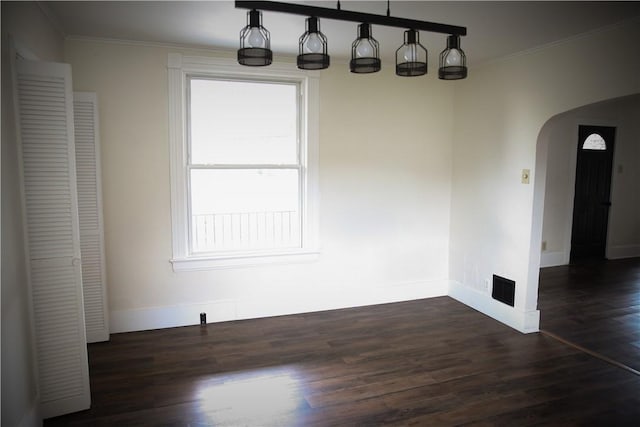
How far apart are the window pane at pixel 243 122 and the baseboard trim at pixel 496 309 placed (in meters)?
2.28

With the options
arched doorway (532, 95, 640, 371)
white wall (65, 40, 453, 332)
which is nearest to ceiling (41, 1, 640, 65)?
white wall (65, 40, 453, 332)

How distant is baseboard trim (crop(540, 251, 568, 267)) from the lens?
20.2ft

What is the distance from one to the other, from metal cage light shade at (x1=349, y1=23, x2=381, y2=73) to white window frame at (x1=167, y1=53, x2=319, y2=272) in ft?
6.33

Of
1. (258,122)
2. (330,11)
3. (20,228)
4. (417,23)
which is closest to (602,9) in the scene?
(417,23)

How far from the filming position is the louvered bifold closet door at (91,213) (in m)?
3.30

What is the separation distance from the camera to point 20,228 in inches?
89.4

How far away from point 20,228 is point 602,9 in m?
3.62

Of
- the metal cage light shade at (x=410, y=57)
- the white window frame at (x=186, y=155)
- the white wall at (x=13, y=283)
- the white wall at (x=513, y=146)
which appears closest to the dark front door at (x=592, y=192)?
the white wall at (x=513, y=146)

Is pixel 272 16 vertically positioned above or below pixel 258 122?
above

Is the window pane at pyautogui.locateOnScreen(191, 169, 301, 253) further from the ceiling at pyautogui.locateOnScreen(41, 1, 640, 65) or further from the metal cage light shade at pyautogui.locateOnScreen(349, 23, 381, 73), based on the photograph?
the metal cage light shade at pyautogui.locateOnScreen(349, 23, 381, 73)

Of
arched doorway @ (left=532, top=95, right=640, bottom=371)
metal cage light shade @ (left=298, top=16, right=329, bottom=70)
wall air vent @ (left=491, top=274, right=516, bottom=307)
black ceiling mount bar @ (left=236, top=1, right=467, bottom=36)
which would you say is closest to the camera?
black ceiling mount bar @ (left=236, top=1, right=467, bottom=36)

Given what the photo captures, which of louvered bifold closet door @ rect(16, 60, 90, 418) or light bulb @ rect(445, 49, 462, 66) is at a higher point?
light bulb @ rect(445, 49, 462, 66)

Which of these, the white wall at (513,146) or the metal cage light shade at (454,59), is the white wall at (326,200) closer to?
the white wall at (513,146)

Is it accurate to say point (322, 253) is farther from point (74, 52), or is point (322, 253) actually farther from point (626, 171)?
point (626, 171)
